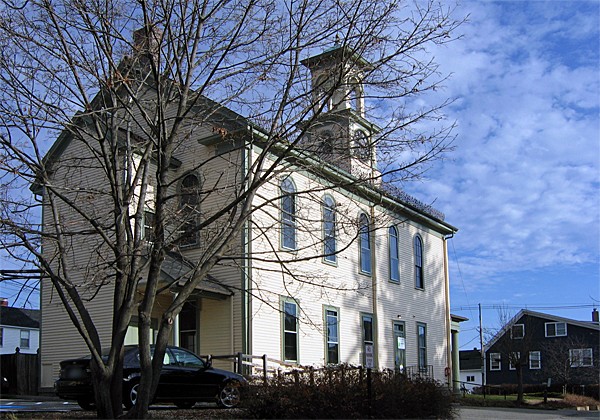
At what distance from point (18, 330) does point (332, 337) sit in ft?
111

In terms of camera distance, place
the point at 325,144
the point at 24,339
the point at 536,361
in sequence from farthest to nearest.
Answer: the point at 536,361 < the point at 24,339 < the point at 325,144

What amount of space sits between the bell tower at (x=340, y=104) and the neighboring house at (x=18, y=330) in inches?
1639

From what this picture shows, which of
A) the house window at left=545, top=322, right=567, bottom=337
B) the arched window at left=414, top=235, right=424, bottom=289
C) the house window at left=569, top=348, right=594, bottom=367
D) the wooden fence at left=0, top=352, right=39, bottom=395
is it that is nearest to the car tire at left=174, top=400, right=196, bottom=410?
the wooden fence at left=0, top=352, right=39, bottom=395

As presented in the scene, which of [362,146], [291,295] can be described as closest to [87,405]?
[291,295]

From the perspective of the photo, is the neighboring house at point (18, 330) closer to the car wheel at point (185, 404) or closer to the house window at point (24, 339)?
the house window at point (24, 339)

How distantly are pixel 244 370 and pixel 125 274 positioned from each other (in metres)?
9.13

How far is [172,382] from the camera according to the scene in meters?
14.9

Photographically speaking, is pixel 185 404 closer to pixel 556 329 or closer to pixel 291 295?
pixel 291 295

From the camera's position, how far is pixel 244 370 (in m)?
19.5

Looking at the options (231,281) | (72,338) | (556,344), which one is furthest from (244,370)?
(556,344)

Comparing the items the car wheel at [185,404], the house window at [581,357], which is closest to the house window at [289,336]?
the car wheel at [185,404]

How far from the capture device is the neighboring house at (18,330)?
49.1m

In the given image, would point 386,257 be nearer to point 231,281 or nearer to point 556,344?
point 231,281

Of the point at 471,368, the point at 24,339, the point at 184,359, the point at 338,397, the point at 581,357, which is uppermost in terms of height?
the point at 24,339
